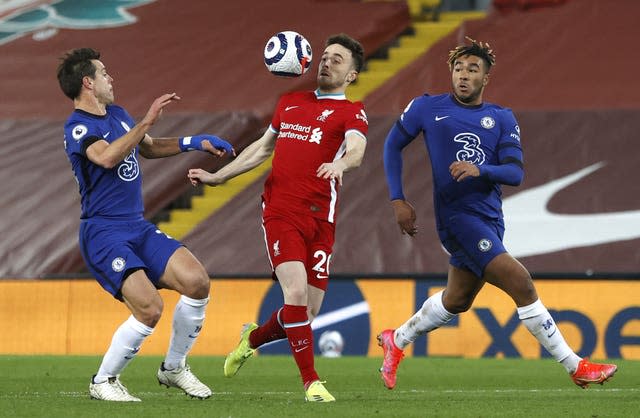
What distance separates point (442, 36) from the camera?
2064 centimetres

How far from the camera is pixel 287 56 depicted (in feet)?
28.7

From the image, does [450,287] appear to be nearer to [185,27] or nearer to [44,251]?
[44,251]

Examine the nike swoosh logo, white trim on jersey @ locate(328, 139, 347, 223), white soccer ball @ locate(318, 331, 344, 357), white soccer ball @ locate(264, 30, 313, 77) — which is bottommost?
white soccer ball @ locate(318, 331, 344, 357)

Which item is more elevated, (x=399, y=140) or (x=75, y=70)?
(x=75, y=70)

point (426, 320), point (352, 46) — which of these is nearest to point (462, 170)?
point (352, 46)

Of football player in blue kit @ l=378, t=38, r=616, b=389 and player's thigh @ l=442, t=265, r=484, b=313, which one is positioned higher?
football player in blue kit @ l=378, t=38, r=616, b=389

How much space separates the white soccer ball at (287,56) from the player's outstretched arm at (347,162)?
774 millimetres

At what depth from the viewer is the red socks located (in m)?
7.98

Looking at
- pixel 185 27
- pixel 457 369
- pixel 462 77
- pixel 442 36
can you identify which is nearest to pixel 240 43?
pixel 185 27

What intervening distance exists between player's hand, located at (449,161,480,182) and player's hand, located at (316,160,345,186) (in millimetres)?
732

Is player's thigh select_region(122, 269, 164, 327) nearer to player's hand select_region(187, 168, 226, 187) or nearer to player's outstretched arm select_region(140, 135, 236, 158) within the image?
player's hand select_region(187, 168, 226, 187)

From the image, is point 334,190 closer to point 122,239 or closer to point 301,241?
point 301,241

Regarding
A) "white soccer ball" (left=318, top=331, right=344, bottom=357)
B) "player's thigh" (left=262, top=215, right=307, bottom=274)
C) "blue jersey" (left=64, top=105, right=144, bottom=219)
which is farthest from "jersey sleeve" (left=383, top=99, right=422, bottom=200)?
"white soccer ball" (left=318, top=331, right=344, bottom=357)

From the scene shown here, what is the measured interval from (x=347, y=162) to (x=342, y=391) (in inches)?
73.3
